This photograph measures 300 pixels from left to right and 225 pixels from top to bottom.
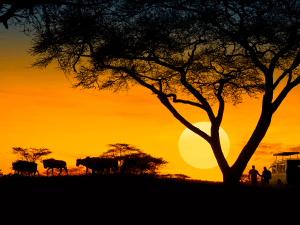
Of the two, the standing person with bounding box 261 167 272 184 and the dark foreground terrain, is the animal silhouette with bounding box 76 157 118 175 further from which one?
the standing person with bounding box 261 167 272 184

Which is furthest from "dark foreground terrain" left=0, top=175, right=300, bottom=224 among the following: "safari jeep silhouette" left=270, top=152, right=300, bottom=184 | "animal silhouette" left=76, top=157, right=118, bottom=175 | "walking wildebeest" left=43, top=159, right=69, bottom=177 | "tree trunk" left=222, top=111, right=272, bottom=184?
"walking wildebeest" left=43, top=159, right=69, bottom=177

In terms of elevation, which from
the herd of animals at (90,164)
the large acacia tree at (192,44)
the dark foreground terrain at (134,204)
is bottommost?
the dark foreground terrain at (134,204)

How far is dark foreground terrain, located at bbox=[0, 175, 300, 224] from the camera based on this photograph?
24.6ft

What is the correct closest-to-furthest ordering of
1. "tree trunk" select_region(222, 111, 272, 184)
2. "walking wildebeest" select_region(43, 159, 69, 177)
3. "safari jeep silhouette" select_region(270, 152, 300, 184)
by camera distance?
"tree trunk" select_region(222, 111, 272, 184)
"safari jeep silhouette" select_region(270, 152, 300, 184)
"walking wildebeest" select_region(43, 159, 69, 177)

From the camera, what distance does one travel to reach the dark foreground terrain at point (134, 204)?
749cm

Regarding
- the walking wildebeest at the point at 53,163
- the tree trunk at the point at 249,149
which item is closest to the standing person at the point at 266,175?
the tree trunk at the point at 249,149

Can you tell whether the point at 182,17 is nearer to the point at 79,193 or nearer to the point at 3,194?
the point at 79,193

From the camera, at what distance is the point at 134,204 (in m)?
9.12

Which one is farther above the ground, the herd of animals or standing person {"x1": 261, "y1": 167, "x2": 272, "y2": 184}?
the herd of animals

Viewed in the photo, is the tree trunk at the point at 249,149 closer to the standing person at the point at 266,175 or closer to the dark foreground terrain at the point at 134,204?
the dark foreground terrain at the point at 134,204

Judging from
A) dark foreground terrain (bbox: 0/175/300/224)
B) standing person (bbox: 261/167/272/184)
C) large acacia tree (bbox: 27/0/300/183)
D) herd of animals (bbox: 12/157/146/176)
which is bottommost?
dark foreground terrain (bbox: 0/175/300/224)

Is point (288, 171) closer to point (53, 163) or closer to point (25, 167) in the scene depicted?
point (53, 163)

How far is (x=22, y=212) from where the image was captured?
7840 mm

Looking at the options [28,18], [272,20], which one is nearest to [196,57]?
[272,20]
